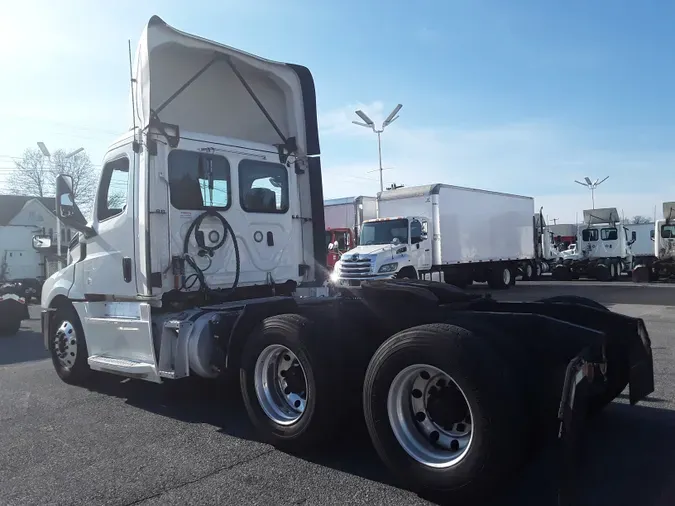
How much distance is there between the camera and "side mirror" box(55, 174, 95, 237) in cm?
666

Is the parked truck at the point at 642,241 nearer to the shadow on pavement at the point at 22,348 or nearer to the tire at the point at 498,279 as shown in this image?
the tire at the point at 498,279

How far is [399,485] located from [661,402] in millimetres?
3371

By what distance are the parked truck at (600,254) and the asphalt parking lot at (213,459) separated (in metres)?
22.4

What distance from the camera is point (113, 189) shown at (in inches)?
261

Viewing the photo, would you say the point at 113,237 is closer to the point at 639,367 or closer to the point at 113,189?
the point at 113,189

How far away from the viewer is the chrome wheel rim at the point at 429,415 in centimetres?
373

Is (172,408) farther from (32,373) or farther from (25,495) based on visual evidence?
(32,373)

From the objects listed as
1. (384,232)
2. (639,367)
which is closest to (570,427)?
(639,367)

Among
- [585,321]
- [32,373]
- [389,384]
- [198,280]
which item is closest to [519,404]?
[389,384]

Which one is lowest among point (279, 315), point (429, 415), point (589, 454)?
point (589, 454)

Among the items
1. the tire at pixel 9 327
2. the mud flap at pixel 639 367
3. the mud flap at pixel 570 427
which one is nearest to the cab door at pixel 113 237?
the mud flap at pixel 570 427

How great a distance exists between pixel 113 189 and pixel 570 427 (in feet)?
17.9

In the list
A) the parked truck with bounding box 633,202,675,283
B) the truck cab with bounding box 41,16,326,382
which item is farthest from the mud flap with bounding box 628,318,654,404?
the parked truck with bounding box 633,202,675,283

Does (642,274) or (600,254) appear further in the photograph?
(600,254)
